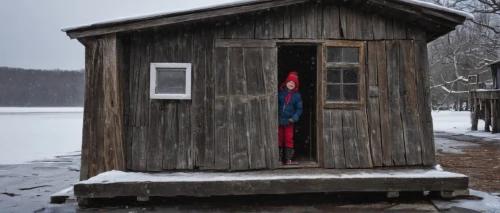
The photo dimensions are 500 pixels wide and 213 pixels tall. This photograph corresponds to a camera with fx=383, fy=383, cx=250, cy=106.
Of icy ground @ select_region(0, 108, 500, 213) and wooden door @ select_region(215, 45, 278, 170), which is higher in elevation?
wooden door @ select_region(215, 45, 278, 170)

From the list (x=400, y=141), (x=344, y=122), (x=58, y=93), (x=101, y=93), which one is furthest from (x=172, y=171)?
(x=58, y=93)

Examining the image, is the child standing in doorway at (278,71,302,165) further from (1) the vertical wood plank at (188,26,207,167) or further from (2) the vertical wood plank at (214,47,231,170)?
(1) the vertical wood plank at (188,26,207,167)

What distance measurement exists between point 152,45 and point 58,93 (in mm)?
112561

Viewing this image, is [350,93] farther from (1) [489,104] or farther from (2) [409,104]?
(1) [489,104]

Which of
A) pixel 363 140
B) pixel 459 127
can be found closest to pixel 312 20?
pixel 363 140

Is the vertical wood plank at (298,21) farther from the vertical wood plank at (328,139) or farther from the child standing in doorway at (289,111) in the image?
the vertical wood plank at (328,139)

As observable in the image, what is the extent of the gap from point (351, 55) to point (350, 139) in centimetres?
150

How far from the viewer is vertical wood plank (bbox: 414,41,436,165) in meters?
6.73

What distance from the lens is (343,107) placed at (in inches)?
267

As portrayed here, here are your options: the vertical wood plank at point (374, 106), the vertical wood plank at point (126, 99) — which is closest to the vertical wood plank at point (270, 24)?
the vertical wood plank at point (374, 106)

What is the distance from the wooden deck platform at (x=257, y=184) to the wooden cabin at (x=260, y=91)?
44 cm

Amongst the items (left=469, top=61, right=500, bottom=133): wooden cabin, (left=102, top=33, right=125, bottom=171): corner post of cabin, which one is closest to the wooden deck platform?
(left=102, top=33, right=125, bottom=171): corner post of cabin

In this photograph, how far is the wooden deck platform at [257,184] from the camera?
5.86 m

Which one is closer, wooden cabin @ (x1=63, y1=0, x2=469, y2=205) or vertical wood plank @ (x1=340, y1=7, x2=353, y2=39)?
wooden cabin @ (x1=63, y1=0, x2=469, y2=205)
